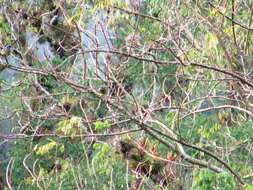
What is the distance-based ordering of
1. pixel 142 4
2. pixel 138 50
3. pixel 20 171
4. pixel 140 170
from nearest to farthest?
pixel 138 50 < pixel 140 170 < pixel 142 4 < pixel 20 171

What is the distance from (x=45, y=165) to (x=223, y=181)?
3003mm

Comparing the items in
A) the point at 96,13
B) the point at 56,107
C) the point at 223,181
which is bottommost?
the point at 223,181

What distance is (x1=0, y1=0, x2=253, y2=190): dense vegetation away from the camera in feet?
9.68

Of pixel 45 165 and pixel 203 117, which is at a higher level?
pixel 203 117

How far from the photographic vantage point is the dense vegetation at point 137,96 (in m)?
2.95

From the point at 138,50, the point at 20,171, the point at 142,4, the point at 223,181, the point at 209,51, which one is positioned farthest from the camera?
the point at 20,171

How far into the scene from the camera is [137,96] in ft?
14.8

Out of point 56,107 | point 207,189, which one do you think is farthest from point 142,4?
point 207,189

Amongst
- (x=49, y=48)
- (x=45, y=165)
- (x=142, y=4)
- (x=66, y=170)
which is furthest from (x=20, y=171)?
(x=142, y=4)

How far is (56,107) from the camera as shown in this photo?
12.5 ft

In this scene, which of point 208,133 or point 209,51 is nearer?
point 209,51

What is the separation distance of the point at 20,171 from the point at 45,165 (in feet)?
0.72

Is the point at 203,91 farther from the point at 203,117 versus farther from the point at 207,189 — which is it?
the point at 207,189

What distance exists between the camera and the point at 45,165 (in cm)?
568
